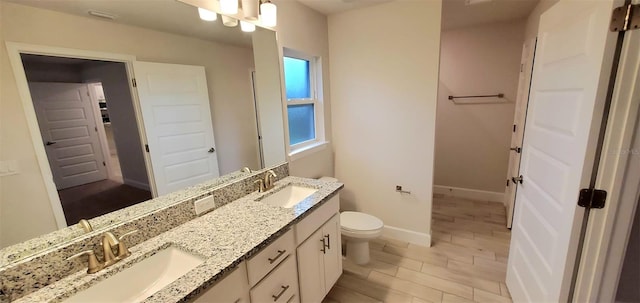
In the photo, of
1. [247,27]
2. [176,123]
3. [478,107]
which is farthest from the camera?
[478,107]

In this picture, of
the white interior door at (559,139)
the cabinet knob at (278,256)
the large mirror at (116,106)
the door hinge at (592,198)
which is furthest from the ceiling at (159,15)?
the door hinge at (592,198)

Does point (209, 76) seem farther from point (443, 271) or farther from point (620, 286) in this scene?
point (620, 286)

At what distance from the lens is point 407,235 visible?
2645 millimetres

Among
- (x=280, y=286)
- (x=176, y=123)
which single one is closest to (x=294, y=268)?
(x=280, y=286)

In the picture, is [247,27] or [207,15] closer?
[207,15]

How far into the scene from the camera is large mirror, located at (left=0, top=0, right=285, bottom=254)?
2.97ft

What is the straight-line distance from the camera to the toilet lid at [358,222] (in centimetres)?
219

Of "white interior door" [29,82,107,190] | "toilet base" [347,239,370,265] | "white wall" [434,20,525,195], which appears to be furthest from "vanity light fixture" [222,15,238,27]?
"white wall" [434,20,525,195]

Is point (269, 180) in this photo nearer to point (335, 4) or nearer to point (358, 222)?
point (358, 222)

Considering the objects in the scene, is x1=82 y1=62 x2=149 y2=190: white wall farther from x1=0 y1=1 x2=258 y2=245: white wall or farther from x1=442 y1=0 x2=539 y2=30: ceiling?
x1=442 y1=0 x2=539 y2=30: ceiling

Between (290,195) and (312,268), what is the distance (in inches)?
22.5

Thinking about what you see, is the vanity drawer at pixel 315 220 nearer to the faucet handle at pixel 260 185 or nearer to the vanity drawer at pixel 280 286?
the vanity drawer at pixel 280 286

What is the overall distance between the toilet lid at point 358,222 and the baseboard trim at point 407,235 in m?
0.29

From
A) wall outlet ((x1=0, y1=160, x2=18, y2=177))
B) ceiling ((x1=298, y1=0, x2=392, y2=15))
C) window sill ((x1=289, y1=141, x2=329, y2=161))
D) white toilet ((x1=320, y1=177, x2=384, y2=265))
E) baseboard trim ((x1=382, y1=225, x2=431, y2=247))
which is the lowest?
baseboard trim ((x1=382, y1=225, x2=431, y2=247))
